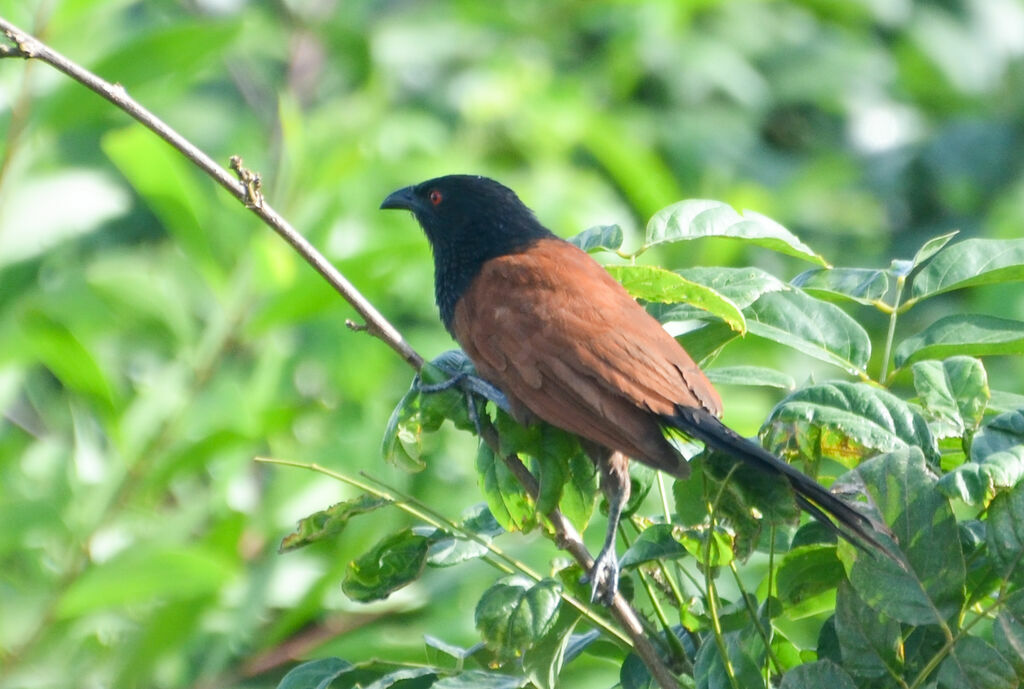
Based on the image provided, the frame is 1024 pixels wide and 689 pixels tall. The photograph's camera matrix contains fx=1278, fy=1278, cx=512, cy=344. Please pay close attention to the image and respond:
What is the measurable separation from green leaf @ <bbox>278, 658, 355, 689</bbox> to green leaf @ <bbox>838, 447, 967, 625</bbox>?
0.70 meters

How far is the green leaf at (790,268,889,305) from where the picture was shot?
6.07ft

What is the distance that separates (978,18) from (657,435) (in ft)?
22.7

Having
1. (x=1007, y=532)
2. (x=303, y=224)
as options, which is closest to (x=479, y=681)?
(x=1007, y=532)

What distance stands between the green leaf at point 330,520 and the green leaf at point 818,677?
585mm

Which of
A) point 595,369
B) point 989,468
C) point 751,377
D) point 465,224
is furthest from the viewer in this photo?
point 465,224

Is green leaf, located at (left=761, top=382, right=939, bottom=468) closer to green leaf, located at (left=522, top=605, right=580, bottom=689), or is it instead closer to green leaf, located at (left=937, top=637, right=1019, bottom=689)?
green leaf, located at (left=937, top=637, right=1019, bottom=689)

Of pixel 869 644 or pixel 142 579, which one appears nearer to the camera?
pixel 869 644

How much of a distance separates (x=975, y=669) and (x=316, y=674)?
33.9 inches

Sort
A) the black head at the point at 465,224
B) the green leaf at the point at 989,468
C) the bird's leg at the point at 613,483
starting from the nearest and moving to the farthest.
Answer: the green leaf at the point at 989,468 < the bird's leg at the point at 613,483 < the black head at the point at 465,224

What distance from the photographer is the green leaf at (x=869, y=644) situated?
158 centimetres

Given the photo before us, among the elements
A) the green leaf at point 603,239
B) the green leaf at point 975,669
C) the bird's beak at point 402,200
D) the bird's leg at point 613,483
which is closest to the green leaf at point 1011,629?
the green leaf at point 975,669

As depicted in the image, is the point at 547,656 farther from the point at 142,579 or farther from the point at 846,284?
the point at 142,579

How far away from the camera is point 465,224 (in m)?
3.18

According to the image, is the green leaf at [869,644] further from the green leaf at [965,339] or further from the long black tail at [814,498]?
the green leaf at [965,339]
